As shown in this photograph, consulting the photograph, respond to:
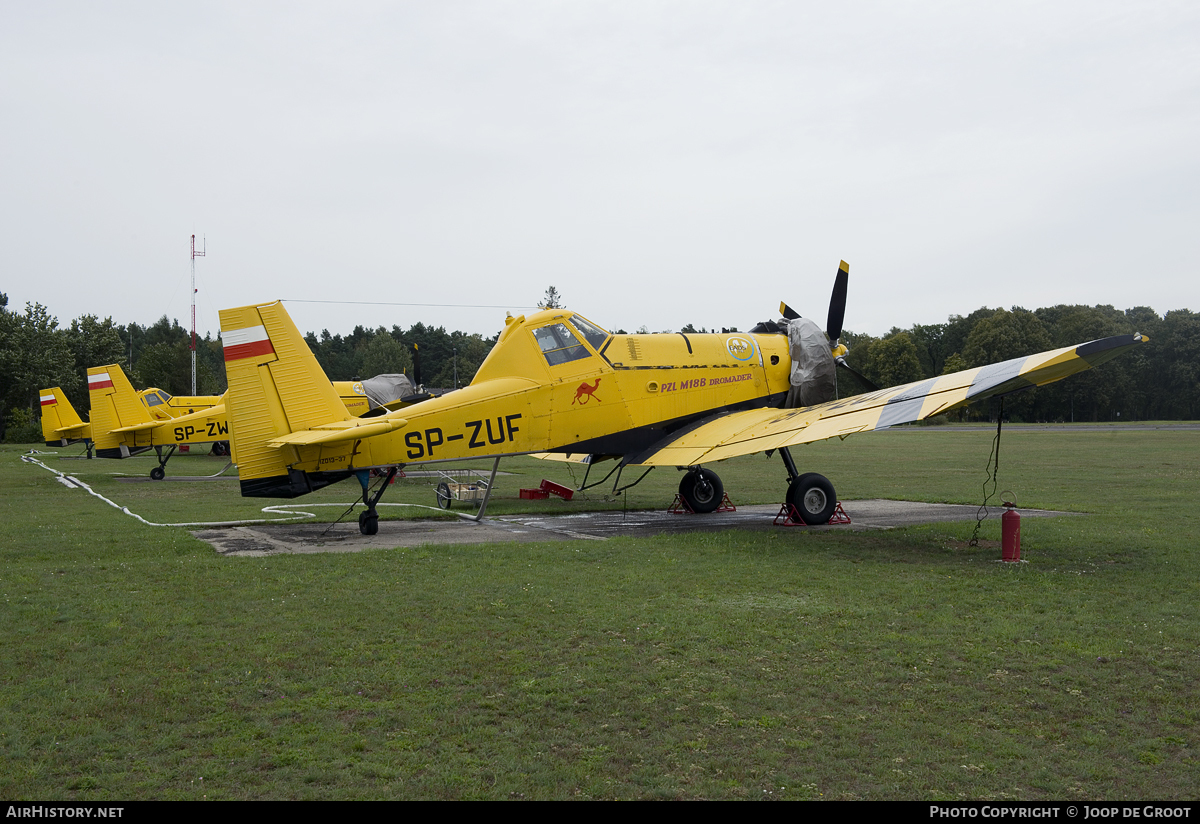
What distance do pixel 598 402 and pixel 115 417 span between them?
23.8m

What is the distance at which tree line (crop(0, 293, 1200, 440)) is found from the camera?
202 ft

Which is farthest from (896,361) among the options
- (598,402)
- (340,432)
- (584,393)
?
(340,432)

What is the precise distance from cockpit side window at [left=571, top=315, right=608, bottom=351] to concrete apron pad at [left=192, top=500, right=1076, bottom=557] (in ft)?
11.1

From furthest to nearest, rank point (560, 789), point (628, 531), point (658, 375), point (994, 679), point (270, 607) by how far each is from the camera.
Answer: point (658, 375), point (628, 531), point (270, 607), point (994, 679), point (560, 789)

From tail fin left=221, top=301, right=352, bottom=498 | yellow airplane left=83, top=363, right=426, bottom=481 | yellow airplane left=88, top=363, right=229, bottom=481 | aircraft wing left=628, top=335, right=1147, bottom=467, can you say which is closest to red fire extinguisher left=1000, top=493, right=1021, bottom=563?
aircraft wing left=628, top=335, right=1147, bottom=467

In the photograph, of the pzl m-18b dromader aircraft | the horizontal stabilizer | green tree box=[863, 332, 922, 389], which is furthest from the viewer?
green tree box=[863, 332, 922, 389]

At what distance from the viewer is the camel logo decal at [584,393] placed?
14.4 metres

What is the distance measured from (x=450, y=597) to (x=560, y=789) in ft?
14.9

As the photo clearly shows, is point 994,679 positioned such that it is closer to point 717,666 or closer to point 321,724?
point 717,666

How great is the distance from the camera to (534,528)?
14.5 m

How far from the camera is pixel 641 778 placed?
4363 mm

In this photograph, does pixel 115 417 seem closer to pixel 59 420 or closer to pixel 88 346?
pixel 59 420

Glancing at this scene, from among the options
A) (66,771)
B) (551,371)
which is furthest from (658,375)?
(66,771)

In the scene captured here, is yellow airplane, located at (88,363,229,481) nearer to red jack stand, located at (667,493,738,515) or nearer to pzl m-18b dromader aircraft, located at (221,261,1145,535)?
pzl m-18b dromader aircraft, located at (221,261,1145,535)
